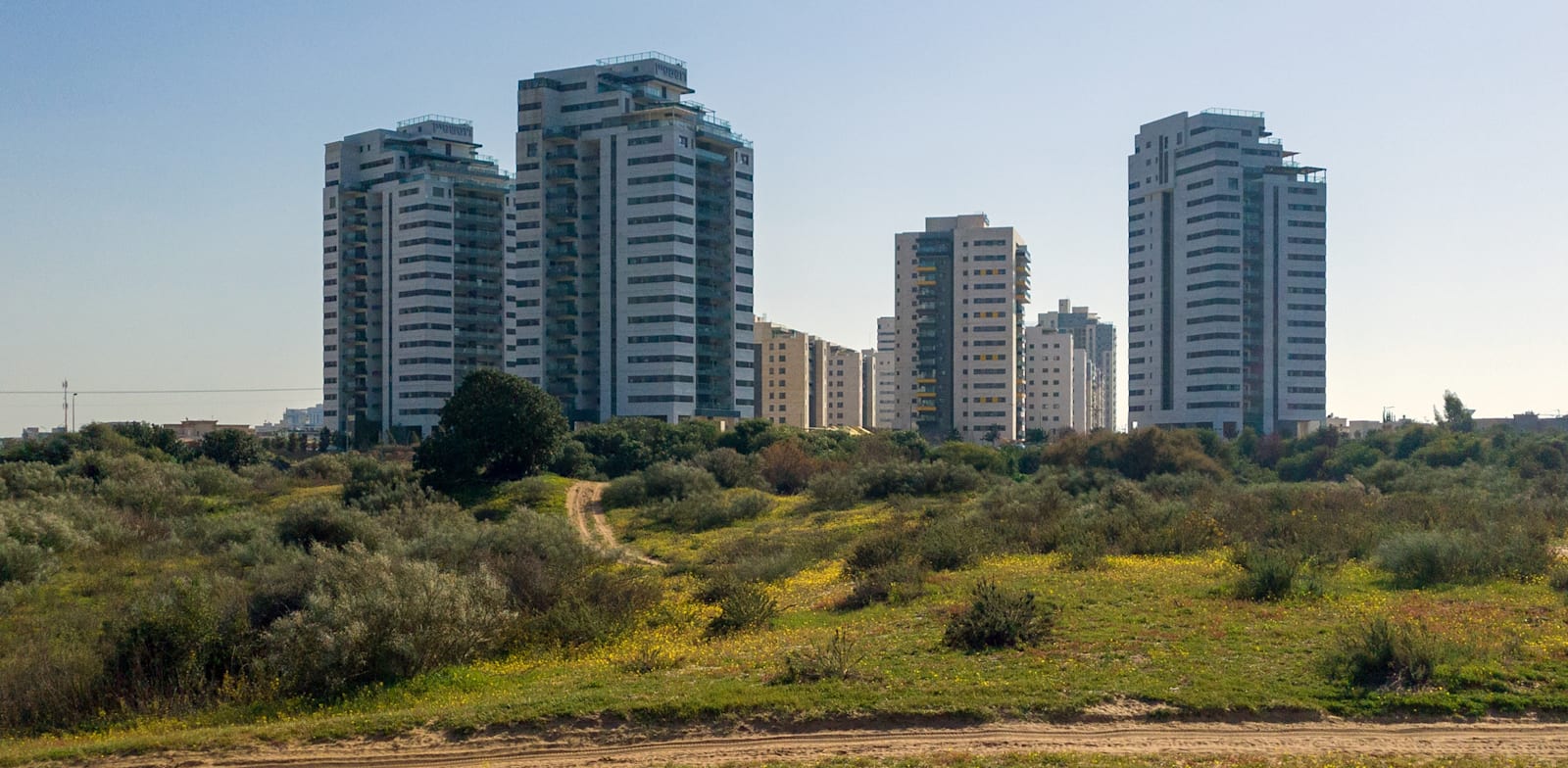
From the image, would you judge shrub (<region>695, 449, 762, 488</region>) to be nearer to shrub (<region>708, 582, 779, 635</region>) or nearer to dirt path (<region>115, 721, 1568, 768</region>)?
shrub (<region>708, 582, 779, 635</region>)

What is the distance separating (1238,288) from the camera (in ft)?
405

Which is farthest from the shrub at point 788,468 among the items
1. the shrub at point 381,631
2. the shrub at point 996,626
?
the shrub at point 996,626

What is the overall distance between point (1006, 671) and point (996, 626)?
1909 mm

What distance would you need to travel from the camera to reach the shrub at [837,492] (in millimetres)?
54156

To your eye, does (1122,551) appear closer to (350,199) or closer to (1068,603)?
(1068,603)

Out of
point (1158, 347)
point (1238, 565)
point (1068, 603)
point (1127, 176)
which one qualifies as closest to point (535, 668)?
point (1068, 603)

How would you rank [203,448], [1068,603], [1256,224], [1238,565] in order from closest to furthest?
1. [1068,603]
2. [1238,565]
3. [203,448]
4. [1256,224]

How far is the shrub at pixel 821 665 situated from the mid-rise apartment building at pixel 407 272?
118750 millimetres

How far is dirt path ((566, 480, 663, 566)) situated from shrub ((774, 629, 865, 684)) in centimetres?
1796

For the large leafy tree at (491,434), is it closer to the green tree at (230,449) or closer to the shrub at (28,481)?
the shrub at (28,481)

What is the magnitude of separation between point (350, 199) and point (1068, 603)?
136 metres

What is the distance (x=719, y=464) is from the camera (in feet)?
225

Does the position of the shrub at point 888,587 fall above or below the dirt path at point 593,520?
above

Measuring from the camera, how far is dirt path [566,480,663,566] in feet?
126
